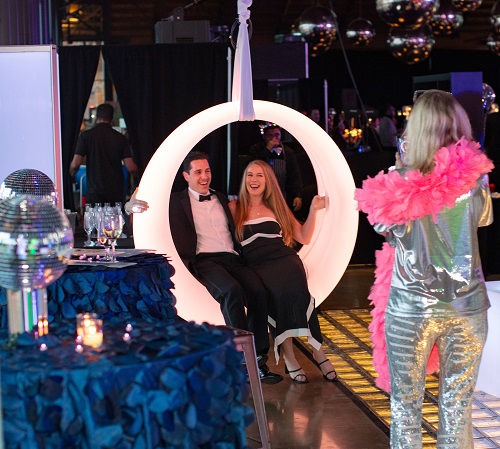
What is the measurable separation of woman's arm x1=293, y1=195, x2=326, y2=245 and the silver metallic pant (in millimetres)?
2052

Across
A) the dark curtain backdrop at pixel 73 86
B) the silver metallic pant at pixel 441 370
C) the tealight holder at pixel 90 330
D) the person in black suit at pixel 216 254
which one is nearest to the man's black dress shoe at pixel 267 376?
the person in black suit at pixel 216 254

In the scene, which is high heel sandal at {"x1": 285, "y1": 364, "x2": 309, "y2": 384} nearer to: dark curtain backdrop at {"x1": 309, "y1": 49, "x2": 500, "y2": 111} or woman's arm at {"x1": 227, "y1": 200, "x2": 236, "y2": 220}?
woman's arm at {"x1": 227, "y1": 200, "x2": 236, "y2": 220}

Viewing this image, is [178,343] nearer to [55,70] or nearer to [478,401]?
[478,401]

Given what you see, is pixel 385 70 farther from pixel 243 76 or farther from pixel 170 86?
pixel 243 76

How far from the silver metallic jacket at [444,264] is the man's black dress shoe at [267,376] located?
1.97 meters

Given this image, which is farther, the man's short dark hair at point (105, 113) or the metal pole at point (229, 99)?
the man's short dark hair at point (105, 113)

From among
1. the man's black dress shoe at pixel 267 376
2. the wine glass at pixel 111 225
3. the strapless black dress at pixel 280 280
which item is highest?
the wine glass at pixel 111 225

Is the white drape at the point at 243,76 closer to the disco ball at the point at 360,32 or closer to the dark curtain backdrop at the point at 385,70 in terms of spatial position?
the disco ball at the point at 360,32

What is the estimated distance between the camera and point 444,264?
267 cm

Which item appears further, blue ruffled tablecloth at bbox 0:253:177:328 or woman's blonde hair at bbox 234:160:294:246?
woman's blonde hair at bbox 234:160:294:246

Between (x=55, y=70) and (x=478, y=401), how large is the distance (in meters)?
2.78

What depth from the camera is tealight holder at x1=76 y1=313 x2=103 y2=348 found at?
188cm

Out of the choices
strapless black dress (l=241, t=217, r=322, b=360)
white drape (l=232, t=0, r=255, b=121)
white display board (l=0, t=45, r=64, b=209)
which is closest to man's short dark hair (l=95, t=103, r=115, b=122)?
white display board (l=0, t=45, r=64, b=209)

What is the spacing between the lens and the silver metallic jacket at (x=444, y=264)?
2.66m
